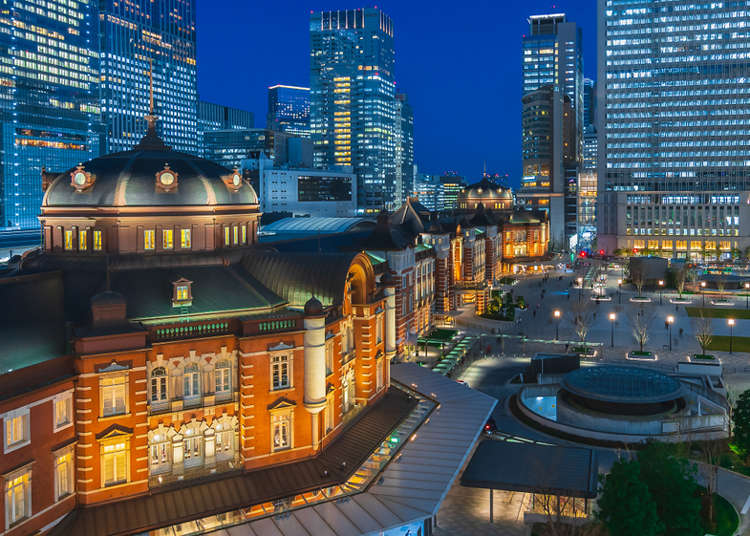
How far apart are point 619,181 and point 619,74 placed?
28.3 m

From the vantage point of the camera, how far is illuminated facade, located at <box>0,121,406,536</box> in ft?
109

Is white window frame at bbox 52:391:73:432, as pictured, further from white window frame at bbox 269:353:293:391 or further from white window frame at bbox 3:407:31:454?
white window frame at bbox 269:353:293:391

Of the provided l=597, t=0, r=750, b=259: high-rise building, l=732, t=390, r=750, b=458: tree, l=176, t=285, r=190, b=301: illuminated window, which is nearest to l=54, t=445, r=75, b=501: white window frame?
l=176, t=285, r=190, b=301: illuminated window

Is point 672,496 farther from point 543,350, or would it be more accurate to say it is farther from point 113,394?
point 543,350

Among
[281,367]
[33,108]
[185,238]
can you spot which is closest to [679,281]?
[281,367]

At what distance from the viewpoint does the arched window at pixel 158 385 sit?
37.0 metres

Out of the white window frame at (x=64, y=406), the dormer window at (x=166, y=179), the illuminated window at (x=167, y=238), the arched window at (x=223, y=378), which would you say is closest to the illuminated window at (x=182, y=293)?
the arched window at (x=223, y=378)

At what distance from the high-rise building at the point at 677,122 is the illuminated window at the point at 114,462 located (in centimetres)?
17633

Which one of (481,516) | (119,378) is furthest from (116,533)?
(481,516)

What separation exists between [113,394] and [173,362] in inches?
139

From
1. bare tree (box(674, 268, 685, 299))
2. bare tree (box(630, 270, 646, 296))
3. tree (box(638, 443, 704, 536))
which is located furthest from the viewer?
bare tree (box(630, 270, 646, 296))

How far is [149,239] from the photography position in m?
43.2

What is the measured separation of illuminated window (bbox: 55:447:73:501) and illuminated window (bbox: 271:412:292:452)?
10356mm

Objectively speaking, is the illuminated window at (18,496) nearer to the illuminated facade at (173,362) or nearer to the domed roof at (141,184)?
the illuminated facade at (173,362)
